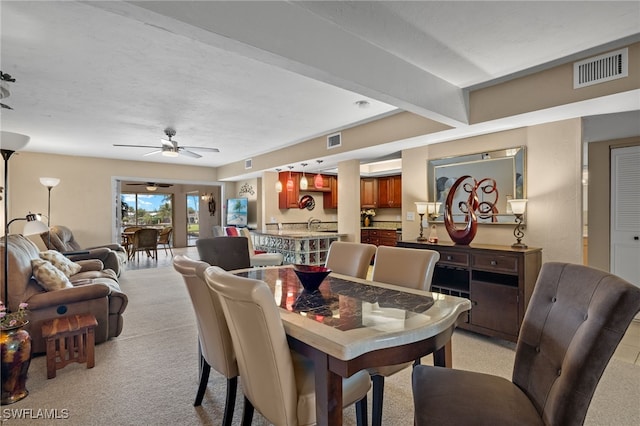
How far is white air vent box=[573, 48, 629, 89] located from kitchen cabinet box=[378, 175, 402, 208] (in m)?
4.90

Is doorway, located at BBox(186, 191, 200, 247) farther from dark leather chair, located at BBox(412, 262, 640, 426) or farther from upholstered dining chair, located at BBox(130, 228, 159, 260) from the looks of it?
dark leather chair, located at BBox(412, 262, 640, 426)

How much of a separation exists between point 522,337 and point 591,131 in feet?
12.0

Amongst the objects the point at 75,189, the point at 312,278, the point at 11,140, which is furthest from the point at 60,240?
the point at 312,278

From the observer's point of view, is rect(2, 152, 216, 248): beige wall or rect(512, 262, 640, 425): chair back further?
rect(2, 152, 216, 248): beige wall

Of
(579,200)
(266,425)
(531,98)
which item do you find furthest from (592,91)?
(266,425)

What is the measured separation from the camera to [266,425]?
74.2 inches

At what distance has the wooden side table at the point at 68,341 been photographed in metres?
2.43

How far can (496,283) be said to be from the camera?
120 inches

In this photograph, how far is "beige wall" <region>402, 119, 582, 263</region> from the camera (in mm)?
2920

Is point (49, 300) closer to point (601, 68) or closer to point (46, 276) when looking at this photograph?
point (46, 276)

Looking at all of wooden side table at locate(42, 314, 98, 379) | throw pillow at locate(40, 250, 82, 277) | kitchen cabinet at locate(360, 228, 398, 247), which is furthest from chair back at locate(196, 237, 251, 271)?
kitchen cabinet at locate(360, 228, 398, 247)

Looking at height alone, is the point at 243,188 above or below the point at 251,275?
above

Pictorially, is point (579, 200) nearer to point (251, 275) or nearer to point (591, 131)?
point (591, 131)

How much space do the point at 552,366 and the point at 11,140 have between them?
146 inches
